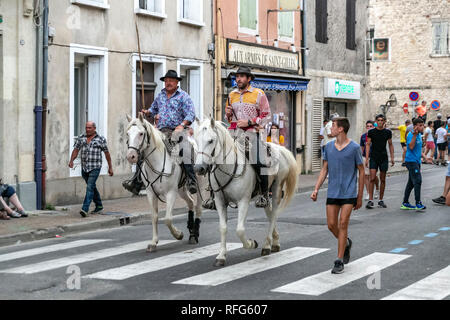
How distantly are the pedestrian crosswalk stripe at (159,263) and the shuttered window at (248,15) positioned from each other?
550 inches

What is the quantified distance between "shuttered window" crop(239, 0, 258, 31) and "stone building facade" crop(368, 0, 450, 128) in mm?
22505

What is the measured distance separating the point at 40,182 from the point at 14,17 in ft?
10.9

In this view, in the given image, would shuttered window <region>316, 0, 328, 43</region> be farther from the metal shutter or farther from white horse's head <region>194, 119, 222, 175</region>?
white horse's head <region>194, 119, 222, 175</region>

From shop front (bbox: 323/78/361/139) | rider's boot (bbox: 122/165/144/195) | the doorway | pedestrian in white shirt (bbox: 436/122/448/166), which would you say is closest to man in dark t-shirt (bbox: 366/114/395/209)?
rider's boot (bbox: 122/165/144/195)

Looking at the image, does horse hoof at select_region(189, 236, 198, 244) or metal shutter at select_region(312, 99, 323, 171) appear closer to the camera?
horse hoof at select_region(189, 236, 198, 244)

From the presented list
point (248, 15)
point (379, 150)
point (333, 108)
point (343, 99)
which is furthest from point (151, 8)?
point (343, 99)

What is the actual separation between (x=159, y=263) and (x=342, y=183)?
2467mm

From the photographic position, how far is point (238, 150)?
9930 mm

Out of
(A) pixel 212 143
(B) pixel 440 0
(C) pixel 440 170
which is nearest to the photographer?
(A) pixel 212 143

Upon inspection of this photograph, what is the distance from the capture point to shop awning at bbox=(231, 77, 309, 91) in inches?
938

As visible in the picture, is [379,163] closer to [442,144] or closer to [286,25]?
[286,25]

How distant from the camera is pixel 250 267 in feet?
30.7
